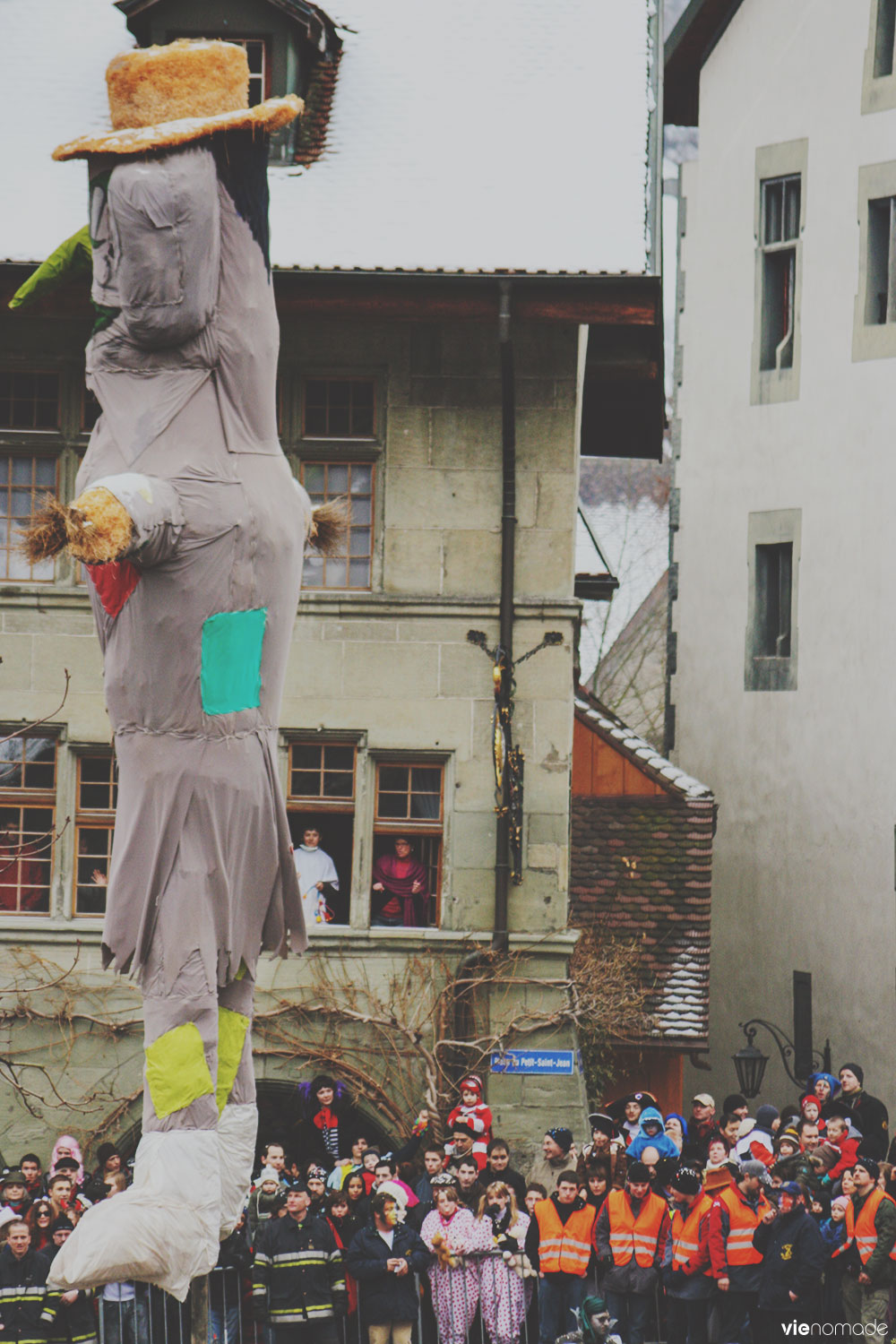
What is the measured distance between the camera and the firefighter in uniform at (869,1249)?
44.1ft

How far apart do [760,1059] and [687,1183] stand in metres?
6.03

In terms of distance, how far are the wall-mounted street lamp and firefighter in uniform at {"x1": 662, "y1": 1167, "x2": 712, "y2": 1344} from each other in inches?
226

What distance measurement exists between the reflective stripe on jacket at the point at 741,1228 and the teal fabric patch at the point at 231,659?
24.8 ft

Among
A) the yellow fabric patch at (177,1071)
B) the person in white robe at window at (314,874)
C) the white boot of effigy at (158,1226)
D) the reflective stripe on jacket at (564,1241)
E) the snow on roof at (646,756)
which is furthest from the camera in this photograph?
the snow on roof at (646,756)

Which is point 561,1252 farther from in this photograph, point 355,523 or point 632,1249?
point 355,523

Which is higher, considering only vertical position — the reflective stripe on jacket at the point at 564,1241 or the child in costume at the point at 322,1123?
the child in costume at the point at 322,1123

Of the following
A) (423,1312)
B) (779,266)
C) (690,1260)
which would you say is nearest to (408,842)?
(423,1312)

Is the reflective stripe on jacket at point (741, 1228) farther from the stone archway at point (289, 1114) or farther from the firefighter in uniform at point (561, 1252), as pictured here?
the stone archway at point (289, 1114)

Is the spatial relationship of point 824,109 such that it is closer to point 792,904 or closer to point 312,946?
point 792,904

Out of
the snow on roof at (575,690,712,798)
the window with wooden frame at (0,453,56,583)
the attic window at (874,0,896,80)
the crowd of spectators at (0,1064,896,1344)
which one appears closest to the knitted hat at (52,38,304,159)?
the crowd of spectators at (0,1064,896,1344)

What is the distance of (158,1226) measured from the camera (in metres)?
6.71

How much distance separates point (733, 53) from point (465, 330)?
8.83 m

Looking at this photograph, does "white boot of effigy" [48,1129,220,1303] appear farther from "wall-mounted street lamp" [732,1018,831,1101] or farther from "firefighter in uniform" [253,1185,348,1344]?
"wall-mounted street lamp" [732,1018,831,1101]

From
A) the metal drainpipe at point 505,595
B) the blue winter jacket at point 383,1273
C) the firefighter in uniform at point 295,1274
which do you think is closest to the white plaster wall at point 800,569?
the metal drainpipe at point 505,595
